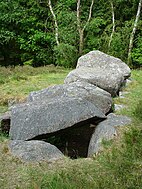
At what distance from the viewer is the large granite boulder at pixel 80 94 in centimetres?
643

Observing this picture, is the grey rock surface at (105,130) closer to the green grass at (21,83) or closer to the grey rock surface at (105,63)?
the green grass at (21,83)

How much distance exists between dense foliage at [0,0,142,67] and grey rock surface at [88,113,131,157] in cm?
909

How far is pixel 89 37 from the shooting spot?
16328mm

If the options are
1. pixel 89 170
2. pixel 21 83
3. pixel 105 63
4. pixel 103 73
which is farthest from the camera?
pixel 21 83

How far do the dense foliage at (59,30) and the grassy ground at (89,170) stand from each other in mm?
10336

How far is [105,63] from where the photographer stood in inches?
362

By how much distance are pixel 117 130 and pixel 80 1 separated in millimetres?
13299

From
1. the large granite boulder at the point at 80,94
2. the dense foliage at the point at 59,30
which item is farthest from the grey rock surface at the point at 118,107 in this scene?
the dense foliage at the point at 59,30

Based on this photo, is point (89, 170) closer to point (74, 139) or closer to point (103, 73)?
point (74, 139)

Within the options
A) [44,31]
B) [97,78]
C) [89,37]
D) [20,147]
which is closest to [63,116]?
[20,147]

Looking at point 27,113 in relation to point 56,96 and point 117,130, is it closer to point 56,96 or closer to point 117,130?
point 56,96

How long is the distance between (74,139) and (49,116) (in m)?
1.01

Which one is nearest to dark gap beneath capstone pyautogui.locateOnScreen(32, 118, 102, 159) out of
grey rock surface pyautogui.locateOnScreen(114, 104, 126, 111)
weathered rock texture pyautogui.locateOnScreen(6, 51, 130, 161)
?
weathered rock texture pyautogui.locateOnScreen(6, 51, 130, 161)

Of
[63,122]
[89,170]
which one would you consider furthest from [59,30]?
[89,170]
